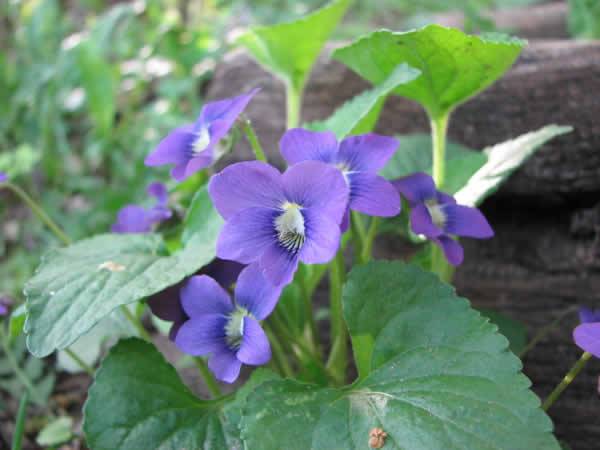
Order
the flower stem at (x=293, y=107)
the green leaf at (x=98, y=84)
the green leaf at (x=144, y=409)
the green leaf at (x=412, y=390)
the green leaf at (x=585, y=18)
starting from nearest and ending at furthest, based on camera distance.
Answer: the green leaf at (x=412, y=390), the green leaf at (x=144, y=409), the flower stem at (x=293, y=107), the green leaf at (x=585, y=18), the green leaf at (x=98, y=84)

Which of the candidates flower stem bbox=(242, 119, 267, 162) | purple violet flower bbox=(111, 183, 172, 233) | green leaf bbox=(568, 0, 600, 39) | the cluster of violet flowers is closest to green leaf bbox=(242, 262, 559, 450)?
the cluster of violet flowers

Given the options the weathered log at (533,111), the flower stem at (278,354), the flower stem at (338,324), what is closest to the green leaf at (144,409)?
the flower stem at (278,354)

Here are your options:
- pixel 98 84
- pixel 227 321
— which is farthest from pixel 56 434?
pixel 98 84

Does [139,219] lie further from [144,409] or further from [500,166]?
[500,166]

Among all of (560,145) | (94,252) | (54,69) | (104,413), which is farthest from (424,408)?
(54,69)

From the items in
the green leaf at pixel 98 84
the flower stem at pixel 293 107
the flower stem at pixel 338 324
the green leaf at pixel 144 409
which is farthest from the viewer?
the green leaf at pixel 98 84

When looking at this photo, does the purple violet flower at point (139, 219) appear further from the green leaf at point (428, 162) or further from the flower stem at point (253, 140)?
the green leaf at point (428, 162)
